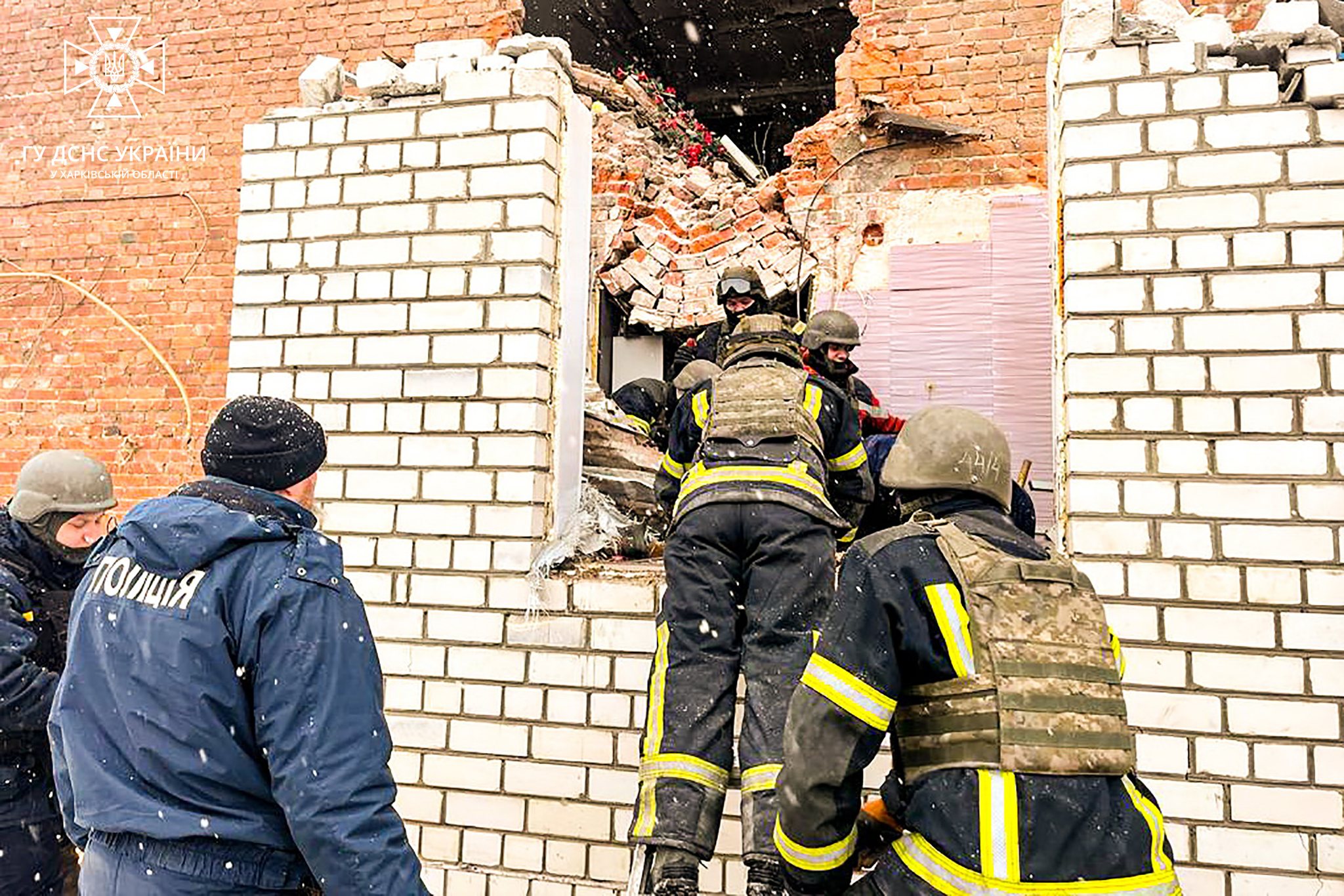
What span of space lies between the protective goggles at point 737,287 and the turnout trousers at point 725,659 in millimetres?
1244

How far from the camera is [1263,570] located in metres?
2.91

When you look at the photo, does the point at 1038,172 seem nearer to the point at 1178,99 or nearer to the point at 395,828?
the point at 1178,99

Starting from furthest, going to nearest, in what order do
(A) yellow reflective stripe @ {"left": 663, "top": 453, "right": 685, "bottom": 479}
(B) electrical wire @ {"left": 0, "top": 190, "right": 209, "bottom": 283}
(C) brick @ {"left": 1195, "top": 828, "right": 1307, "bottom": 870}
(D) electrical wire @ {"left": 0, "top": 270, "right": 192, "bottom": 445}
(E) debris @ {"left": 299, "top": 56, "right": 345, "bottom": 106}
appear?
(B) electrical wire @ {"left": 0, "top": 190, "right": 209, "bottom": 283}, (D) electrical wire @ {"left": 0, "top": 270, "right": 192, "bottom": 445}, (E) debris @ {"left": 299, "top": 56, "right": 345, "bottom": 106}, (A) yellow reflective stripe @ {"left": 663, "top": 453, "right": 685, "bottom": 479}, (C) brick @ {"left": 1195, "top": 828, "right": 1307, "bottom": 870}

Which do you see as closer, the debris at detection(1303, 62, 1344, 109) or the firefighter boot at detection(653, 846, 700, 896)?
the firefighter boot at detection(653, 846, 700, 896)

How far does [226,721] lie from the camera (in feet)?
6.09

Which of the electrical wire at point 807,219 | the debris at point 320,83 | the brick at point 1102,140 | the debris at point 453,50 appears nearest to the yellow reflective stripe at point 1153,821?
the brick at point 1102,140

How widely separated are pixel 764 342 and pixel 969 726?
6.00 feet

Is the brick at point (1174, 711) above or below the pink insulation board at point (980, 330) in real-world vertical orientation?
below

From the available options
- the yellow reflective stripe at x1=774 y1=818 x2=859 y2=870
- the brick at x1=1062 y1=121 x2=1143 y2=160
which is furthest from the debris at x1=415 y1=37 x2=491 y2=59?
Result: the yellow reflective stripe at x1=774 y1=818 x2=859 y2=870

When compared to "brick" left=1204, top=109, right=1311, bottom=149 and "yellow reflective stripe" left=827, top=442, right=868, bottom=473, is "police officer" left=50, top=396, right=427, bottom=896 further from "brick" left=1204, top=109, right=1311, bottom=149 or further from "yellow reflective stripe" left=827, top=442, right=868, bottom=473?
"brick" left=1204, top=109, right=1311, bottom=149

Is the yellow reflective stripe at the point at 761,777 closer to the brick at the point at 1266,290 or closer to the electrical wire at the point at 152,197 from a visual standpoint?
the brick at the point at 1266,290

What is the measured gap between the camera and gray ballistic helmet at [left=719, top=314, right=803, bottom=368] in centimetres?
336

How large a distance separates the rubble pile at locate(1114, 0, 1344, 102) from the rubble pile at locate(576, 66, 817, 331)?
9.88 ft

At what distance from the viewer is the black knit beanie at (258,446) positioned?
2.06 meters
